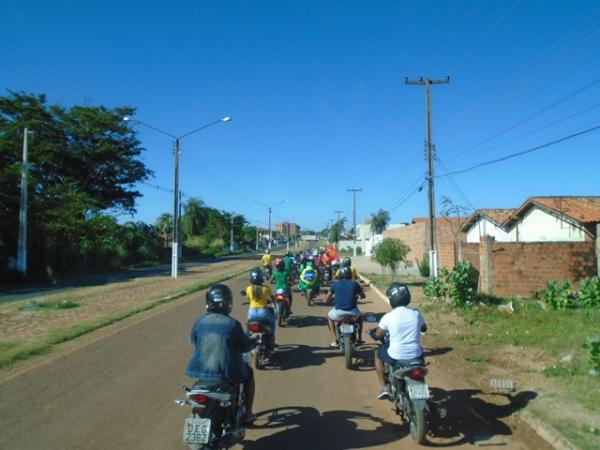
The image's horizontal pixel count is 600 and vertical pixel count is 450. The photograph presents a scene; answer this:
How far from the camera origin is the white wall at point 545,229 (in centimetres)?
2630

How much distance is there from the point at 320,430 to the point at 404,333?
1364mm

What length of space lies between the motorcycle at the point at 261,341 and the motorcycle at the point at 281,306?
3297mm

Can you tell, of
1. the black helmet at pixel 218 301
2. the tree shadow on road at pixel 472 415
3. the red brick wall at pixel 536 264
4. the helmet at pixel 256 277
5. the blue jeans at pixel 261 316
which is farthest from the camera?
the red brick wall at pixel 536 264

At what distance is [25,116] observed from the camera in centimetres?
3997

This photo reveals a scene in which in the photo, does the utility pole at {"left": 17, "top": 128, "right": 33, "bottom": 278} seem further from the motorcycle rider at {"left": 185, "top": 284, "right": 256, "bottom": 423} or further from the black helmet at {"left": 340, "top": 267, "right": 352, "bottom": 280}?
the motorcycle rider at {"left": 185, "top": 284, "right": 256, "bottom": 423}

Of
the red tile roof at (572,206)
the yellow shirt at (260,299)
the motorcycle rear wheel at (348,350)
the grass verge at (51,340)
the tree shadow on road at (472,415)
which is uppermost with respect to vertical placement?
the red tile roof at (572,206)

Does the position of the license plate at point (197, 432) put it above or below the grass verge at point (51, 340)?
above

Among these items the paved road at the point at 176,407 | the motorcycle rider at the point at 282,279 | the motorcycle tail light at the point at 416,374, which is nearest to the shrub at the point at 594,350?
the paved road at the point at 176,407

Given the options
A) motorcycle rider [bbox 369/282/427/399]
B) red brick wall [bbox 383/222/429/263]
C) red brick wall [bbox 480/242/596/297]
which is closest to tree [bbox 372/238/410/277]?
red brick wall [bbox 480/242/596/297]

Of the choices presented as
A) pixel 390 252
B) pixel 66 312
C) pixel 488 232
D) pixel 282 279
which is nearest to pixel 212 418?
pixel 282 279

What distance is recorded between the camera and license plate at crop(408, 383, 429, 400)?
5.06 m

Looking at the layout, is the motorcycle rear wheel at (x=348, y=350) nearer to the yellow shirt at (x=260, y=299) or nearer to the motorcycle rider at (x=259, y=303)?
the motorcycle rider at (x=259, y=303)

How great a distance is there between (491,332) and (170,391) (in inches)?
265

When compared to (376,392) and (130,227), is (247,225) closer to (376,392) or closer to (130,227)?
(130,227)
